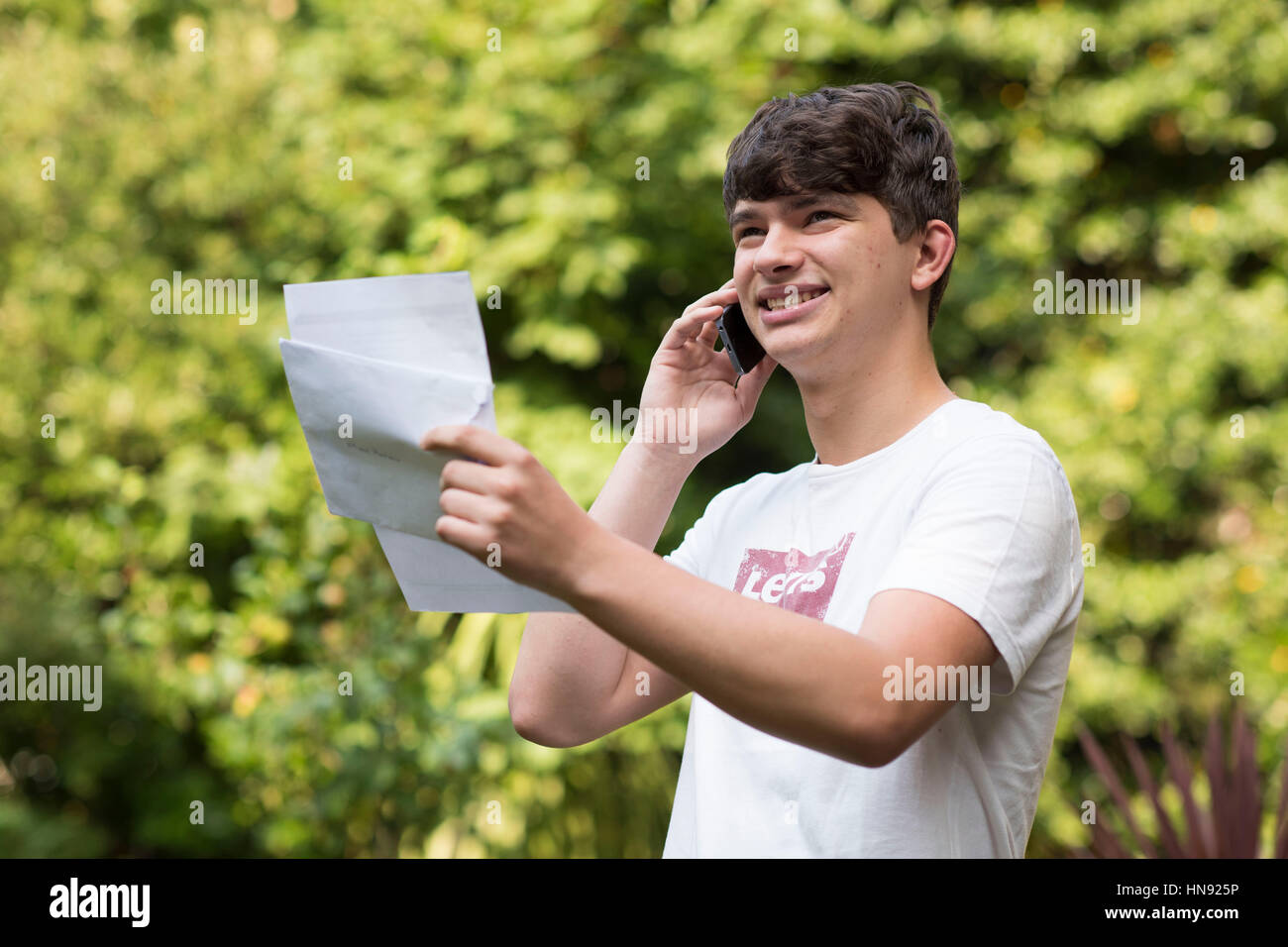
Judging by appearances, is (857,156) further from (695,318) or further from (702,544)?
(702,544)

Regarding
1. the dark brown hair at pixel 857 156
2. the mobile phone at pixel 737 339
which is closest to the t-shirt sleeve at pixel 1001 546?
the dark brown hair at pixel 857 156

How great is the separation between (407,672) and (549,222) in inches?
78.9

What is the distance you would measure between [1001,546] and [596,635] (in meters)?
0.63

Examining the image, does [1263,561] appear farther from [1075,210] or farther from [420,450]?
[420,450]

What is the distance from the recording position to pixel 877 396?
156 centimetres

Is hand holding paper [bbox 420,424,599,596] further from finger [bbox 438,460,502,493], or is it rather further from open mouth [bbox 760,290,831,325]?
open mouth [bbox 760,290,831,325]

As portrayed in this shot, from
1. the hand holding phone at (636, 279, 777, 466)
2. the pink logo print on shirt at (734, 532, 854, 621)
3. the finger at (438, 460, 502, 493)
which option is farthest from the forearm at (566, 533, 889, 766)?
the hand holding phone at (636, 279, 777, 466)

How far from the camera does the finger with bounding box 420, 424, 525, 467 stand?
110 cm

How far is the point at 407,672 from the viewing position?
13.6ft

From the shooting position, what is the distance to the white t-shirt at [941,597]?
128 cm

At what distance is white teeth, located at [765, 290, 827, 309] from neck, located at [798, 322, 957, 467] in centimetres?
10

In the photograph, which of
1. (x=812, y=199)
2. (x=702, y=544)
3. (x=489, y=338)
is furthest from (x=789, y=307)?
(x=489, y=338)

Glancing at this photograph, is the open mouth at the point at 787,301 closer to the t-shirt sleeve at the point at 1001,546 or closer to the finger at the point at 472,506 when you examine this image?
the t-shirt sleeve at the point at 1001,546
